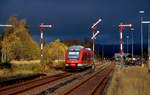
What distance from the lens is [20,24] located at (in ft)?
328

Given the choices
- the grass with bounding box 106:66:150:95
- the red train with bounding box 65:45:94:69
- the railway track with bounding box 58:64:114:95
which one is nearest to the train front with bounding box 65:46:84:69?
the red train with bounding box 65:45:94:69

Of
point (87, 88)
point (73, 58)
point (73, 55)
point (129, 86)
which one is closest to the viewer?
point (129, 86)

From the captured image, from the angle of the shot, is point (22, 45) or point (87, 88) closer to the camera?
point (87, 88)

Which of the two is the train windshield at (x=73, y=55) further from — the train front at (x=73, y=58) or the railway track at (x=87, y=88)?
the railway track at (x=87, y=88)

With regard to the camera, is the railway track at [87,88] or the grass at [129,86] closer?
the grass at [129,86]

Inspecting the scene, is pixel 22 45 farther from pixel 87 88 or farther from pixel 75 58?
→ pixel 87 88

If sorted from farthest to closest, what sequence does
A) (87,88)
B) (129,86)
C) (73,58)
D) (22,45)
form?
(22,45) → (73,58) → (87,88) → (129,86)

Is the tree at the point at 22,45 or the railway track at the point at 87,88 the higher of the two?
the tree at the point at 22,45

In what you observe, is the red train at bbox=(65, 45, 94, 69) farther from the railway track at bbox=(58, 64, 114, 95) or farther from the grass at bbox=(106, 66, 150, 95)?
the grass at bbox=(106, 66, 150, 95)

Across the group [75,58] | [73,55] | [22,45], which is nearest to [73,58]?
[75,58]

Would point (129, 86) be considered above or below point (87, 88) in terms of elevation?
above

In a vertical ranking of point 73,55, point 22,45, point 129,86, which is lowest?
point 129,86

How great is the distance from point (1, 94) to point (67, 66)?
27.8m

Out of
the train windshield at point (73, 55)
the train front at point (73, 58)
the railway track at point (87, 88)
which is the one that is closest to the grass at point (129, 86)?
the railway track at point (87, 88)
